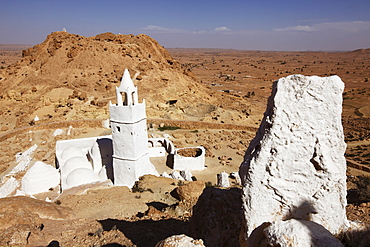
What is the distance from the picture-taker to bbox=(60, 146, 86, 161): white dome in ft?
45.7

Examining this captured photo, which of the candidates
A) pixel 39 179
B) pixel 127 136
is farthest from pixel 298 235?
pixel 39 179

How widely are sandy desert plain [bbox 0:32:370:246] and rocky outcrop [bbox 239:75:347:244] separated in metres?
1.33

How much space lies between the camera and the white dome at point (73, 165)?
13.0 meters

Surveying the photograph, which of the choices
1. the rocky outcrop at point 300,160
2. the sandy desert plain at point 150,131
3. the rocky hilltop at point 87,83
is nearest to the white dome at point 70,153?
the sandy desert plain at point 150,131

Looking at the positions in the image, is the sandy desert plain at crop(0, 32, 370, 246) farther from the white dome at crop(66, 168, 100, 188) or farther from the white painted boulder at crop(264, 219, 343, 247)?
the white painted boulder at crop(264, 219, 343, 247)

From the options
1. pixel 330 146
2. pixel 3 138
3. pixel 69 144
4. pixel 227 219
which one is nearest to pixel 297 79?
pixel 330 146

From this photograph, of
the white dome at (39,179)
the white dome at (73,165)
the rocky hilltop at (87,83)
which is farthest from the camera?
the rocky hilltop at (87,83)

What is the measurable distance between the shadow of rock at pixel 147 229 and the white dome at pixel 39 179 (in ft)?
20.6

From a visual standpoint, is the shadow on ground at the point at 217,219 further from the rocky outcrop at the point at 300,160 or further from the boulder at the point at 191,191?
the boulder at the point at 191,191

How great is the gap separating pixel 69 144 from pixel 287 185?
48.0 feet

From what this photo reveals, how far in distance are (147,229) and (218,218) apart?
331cm

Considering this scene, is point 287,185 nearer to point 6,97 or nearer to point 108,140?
point 108,140

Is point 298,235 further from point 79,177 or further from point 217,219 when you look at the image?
point 79,177

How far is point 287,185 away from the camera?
3.58m
